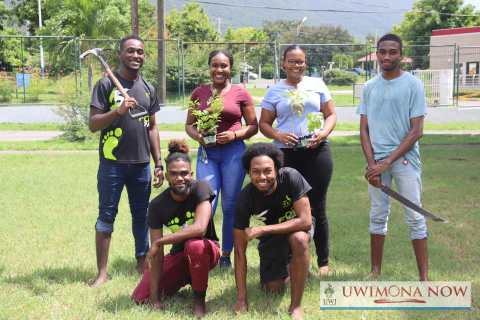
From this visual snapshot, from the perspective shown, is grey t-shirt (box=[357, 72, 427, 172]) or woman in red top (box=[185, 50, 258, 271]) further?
woman in red top (box=[185, 50, 258, 271])

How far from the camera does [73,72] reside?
53.7ft

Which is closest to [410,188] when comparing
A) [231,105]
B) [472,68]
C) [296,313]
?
[296,313]

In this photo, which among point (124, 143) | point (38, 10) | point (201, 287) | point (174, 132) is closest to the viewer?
point (201, 287)

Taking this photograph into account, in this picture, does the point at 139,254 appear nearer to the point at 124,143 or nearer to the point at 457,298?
A: the point at 124,143

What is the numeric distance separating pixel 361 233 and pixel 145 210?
285 cm

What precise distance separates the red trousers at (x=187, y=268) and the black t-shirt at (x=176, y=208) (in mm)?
190

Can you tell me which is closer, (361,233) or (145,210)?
(145,210)

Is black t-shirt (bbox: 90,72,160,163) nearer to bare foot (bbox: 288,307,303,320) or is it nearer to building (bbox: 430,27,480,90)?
bare foot (bbox: 288,307,303,320)

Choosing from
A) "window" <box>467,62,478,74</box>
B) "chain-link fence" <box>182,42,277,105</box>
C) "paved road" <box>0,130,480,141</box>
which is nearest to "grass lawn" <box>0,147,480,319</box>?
"paved road" <box>0,130,480,141</box>

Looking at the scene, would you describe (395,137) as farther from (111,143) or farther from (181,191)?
(111,143)

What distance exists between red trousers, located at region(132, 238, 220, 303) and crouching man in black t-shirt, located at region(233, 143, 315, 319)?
0.25 meters

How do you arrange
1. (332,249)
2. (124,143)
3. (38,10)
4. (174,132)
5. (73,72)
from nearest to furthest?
(124,143) → (332,249) → (174,132) → (73,72) → (38,10)

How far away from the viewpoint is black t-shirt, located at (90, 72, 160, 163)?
4000 mm

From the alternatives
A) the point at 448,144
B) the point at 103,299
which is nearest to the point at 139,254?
the point at 103,299
